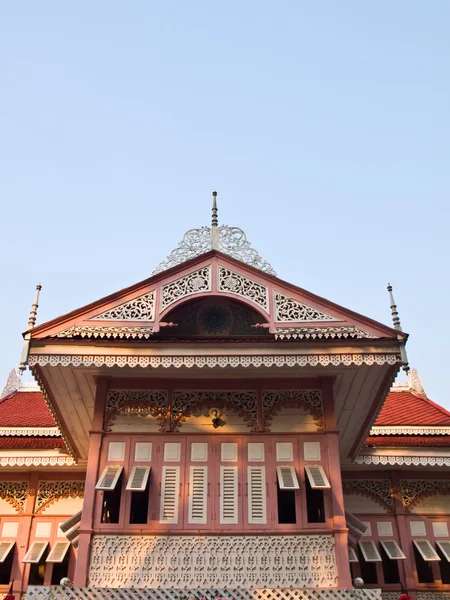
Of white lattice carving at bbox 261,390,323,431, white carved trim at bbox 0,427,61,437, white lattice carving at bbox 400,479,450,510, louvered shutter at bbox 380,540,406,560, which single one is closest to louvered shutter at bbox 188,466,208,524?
white lattice carving at bbox 261,390,323,431

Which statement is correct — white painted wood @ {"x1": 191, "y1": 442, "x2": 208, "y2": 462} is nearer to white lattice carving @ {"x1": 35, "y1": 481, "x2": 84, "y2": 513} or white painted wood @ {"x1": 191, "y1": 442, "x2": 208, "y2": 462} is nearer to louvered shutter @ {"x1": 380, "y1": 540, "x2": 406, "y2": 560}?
white lattice carving @ {"x1": 35, "y1": 481, "x2": 84, "y2": 513}

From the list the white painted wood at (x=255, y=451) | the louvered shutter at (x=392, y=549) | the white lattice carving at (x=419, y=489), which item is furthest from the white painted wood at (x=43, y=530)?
the white lattice carving at (x=419, y=489)

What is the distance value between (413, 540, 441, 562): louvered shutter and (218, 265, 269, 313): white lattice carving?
703cm

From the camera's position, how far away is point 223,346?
11.7 meters

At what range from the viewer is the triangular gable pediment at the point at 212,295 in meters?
11.9

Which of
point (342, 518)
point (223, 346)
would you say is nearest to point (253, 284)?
point (223, 346)

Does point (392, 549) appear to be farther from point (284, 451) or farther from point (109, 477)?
point (109, 477)

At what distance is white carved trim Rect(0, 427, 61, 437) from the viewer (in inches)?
636

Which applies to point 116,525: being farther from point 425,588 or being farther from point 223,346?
point 425,588

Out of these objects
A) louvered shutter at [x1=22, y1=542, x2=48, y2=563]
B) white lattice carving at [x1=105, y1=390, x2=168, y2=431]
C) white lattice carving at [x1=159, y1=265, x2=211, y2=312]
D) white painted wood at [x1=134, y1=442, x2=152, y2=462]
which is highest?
white lattice carving at [x1=159, y1=265, x2=211, y2=312]

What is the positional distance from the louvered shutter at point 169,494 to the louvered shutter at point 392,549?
19.9 ft

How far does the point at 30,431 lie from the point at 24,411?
2777 millimetres

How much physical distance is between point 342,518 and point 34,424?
28.4 feet

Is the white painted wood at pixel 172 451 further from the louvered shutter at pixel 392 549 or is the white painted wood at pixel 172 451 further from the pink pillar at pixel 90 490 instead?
the louvered shutter at pixel 392 549
